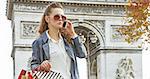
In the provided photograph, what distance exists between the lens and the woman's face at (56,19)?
3.40m

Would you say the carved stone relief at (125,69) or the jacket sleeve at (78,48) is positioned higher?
the jacket sleeve at (78,48)

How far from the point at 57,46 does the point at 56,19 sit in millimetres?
174

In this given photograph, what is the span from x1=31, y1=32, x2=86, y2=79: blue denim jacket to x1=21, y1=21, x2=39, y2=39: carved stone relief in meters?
16.7

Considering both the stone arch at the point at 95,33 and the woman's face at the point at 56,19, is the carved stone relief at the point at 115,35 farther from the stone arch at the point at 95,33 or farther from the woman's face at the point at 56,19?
the woman's face at the point at 56,19

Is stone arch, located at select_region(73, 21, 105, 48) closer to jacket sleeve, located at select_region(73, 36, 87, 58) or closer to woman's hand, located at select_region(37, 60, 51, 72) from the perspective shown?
jacket sleeve, located at select_region(73, 36, 87, 58)

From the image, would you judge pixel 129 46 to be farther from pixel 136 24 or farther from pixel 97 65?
pixel 136 24

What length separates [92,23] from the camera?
21203 mm

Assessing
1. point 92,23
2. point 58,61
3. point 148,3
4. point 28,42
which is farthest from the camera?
point 92,23

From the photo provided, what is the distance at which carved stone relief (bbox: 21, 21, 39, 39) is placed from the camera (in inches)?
793

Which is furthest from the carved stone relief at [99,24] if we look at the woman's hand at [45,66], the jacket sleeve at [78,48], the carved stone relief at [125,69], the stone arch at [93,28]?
the woman's hand at [45,66]

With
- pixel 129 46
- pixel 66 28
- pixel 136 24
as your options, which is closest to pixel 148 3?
pixel 136 24

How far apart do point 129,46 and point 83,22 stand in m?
2.07

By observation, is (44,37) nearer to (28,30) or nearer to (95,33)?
(28,30)

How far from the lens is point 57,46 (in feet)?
11.2
